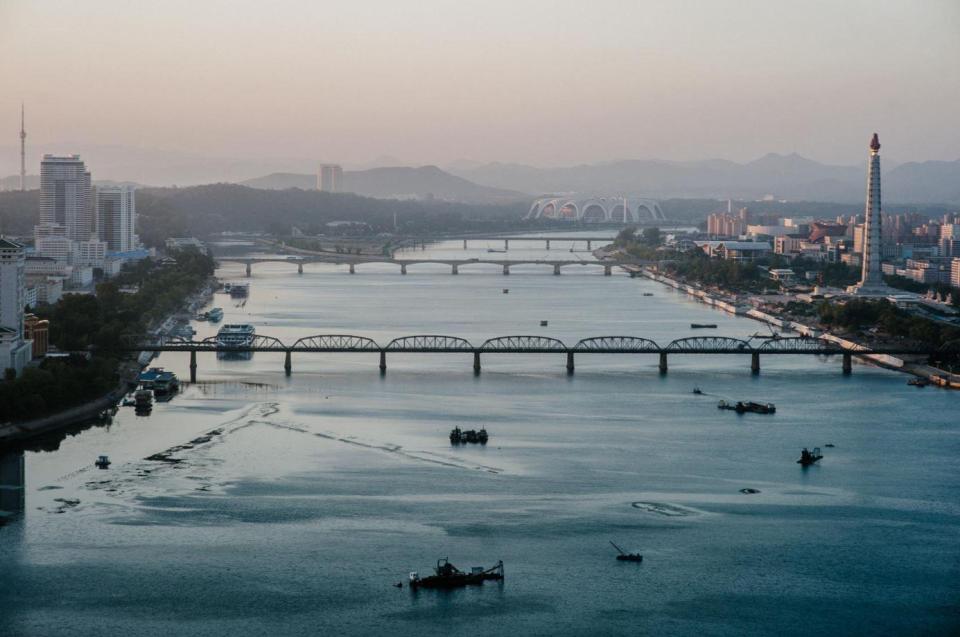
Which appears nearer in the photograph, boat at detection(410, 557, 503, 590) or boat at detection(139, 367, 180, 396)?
boat at detection(410, 557, 503, 590)

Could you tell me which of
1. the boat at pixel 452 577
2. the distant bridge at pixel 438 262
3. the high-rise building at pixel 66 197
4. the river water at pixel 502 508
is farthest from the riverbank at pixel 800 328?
the high-rise building at pixel 66 197

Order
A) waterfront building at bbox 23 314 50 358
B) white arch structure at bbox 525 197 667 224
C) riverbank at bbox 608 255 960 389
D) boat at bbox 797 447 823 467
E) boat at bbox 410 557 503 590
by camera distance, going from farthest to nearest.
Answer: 1. white arch structure at bbox 525 197 667 224
2. riverbank at bbox 608 255 960 389
3. waterfront building at bbox 23 314 50 358
4. boat at bbox 797 447 823 467
5. boat at bbox 410 557 503 590

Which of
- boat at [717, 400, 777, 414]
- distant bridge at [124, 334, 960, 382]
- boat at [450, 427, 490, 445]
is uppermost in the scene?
distant bridge at [124, 334, 960, 382]

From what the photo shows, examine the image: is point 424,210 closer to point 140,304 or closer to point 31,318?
point 140,304

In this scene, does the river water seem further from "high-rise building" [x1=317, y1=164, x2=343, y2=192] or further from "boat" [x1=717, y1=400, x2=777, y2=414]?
"high-rise building" [x1=317, y1=164, x2=343, y2=192]

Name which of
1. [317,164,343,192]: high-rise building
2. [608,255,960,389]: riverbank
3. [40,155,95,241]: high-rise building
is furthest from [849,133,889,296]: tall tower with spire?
[317,164,343,192]: high-rise building

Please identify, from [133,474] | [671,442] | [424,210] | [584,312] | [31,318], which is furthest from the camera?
[424,210]

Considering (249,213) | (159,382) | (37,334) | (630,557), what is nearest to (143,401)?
(159,382)

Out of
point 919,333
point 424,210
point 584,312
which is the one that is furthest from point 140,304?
point 424,210
